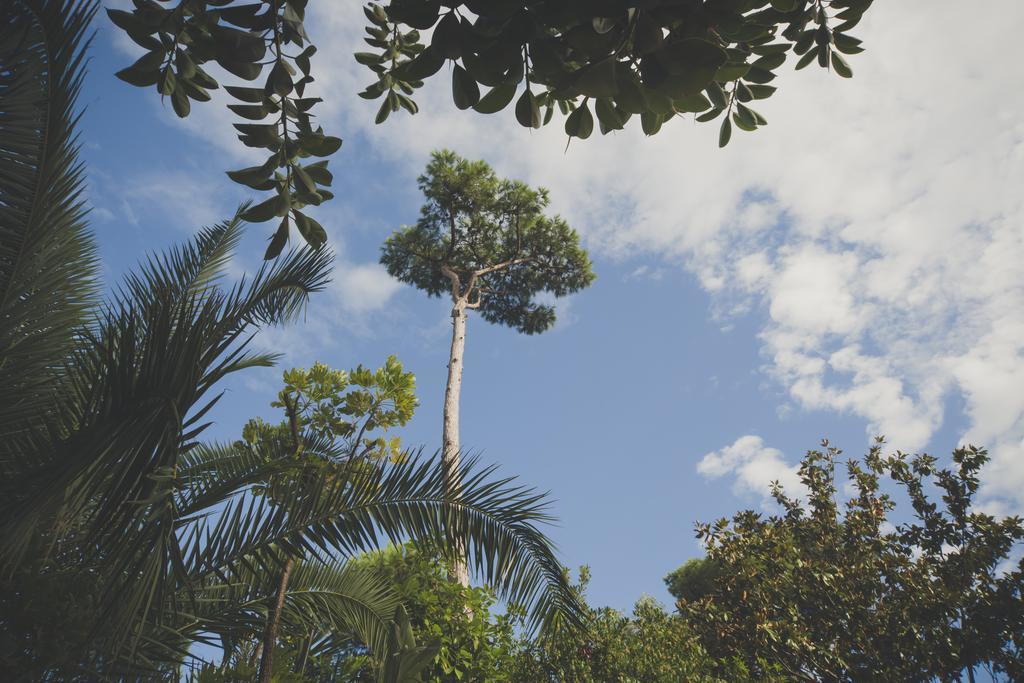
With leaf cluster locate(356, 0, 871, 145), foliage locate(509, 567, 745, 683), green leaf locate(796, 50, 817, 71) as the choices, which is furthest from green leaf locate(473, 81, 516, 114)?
foliage locate(509, 567, 745, 683)

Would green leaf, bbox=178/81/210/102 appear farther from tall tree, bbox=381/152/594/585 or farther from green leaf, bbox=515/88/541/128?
tall tree, bbox=381/152/594/585

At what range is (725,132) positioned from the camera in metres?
1.77

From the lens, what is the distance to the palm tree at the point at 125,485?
187 cm

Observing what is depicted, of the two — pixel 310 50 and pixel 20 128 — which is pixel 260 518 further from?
pixel 310 50

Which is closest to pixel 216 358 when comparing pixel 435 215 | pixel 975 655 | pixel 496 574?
pixel 496 574

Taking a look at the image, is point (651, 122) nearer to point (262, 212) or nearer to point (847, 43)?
point (262, 212)

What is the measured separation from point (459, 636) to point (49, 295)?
4039mm

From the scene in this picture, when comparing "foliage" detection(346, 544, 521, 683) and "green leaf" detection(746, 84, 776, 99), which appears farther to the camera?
"foliage" detection(346, 544, 521, 683)

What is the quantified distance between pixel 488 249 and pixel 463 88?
1334 cm

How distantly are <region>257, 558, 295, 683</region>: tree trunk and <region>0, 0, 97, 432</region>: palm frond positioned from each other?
170 cm

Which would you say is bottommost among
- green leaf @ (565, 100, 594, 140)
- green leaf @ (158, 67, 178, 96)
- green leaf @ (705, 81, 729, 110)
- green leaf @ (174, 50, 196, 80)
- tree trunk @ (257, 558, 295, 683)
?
tree trunk @ (257, 558, 295, 683)

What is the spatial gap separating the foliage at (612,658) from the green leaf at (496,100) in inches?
199

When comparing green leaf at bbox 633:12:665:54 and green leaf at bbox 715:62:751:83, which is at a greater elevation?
green leaf at bbox 715:62:751:83

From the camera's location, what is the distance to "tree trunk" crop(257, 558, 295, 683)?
136 inches
